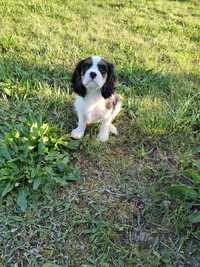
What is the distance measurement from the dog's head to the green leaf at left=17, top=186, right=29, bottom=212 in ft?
2.93

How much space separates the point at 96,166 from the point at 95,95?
22.1 inches

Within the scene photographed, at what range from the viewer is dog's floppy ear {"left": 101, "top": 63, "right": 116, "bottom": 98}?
3549 millimetres

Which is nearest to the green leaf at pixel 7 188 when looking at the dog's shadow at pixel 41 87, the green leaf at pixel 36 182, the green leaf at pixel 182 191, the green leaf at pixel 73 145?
the green leaf at pixel 36 182

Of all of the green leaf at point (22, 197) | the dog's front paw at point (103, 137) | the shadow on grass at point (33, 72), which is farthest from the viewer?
the shadow on grass at point (33, 72)

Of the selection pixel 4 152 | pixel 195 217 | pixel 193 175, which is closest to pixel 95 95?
pixel 4 152

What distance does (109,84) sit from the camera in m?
3.56

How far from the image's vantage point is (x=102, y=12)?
23.1 feet

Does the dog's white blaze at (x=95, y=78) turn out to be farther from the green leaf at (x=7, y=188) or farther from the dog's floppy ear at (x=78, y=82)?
the green leaf at (x=7, y=188)

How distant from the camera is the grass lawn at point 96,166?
120 inches

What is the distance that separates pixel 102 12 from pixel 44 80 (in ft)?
9.24

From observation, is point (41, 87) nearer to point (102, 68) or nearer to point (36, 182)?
point (102, 68)

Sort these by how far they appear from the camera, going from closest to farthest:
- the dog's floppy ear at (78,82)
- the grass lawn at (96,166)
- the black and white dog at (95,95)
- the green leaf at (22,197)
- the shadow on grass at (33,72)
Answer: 1. the grass lawn at (96,166)
2. the green leaf at (22,197)
3. the black and white dog at (95,95)
4. the dog's floppy ear at (78,82)
5. the shadow on grass at (33,72)

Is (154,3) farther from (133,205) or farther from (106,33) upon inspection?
(133,205)

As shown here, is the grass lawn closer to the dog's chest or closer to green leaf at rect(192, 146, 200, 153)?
green leaf at rect(192, 146, 200, 153)
